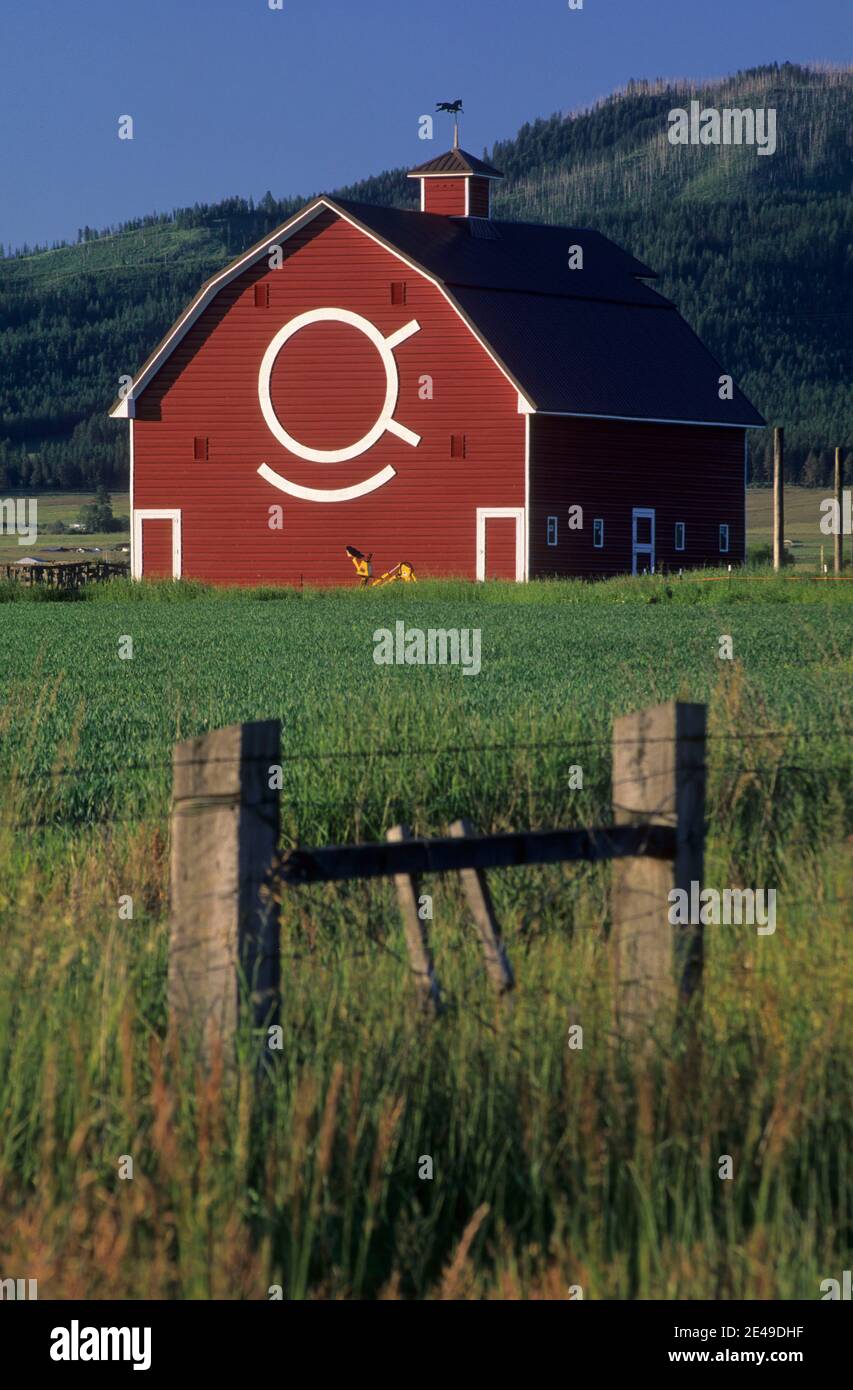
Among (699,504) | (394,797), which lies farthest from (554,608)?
(394,797)

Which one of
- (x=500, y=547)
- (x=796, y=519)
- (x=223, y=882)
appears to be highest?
(x=796, y=519)

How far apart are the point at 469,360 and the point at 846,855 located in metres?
37.5

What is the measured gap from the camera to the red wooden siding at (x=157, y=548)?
47.3 meters

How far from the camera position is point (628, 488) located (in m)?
47.2

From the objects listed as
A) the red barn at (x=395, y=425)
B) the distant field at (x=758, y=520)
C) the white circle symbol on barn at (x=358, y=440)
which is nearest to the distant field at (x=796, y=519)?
the distant field at (x=758, y=520)

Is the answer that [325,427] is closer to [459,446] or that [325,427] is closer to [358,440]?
[358,440]

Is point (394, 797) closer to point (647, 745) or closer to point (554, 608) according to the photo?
point (647, 745)

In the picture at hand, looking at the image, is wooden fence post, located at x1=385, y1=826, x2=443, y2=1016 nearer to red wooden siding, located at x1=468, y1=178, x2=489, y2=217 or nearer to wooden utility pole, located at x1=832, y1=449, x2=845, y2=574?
wooden utility pole, located at x1=832, y1=449, x2=845, y2=574

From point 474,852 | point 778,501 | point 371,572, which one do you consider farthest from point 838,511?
point 474,852

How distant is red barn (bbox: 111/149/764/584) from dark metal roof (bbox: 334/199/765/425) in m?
0.11

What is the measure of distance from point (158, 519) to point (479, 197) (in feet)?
42.5

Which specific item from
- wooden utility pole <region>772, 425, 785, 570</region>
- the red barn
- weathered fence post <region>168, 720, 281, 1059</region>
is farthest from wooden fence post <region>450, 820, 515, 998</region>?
wooden utility pole <region>772, 425, 785, 570</region>

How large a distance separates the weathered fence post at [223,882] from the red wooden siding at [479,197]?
4914cm
